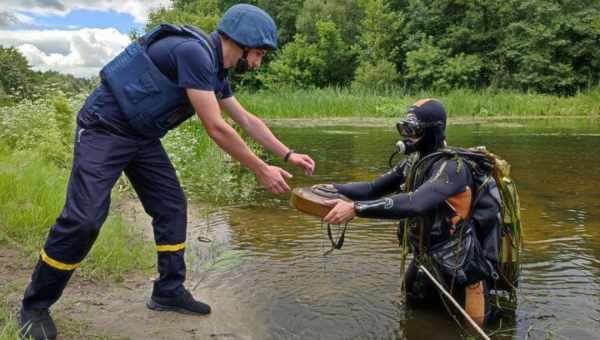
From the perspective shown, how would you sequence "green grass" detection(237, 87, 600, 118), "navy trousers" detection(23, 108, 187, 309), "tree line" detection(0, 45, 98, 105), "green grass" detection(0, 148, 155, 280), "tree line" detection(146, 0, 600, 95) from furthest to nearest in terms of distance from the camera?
"tree line" detection(146, 0, 600, 95) → "green grass" detection(237, 87, 600, 118) → "tree line" detection(0, 45, 98, 105) → "green grass" detection(0, 148, 155, 280) → "navy trousers" detection(23, 108, 187, 309)

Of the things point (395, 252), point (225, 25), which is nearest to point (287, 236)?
point (395, 252)

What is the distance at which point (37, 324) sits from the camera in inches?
117

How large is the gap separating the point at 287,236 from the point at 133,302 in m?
2.27

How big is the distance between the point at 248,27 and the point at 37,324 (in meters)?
1.93

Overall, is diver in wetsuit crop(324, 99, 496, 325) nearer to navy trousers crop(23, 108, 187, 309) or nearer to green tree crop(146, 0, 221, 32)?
navy trousers crop(23, 108, 187, 309)

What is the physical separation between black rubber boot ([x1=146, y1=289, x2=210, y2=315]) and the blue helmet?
1.65 m

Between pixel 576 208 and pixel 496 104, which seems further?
pixel 496 104

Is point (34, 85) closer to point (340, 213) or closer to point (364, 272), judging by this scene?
point (364, 272)

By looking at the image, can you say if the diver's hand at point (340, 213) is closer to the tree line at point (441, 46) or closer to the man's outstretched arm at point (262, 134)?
the man's outstretched arm at point (262, 134)

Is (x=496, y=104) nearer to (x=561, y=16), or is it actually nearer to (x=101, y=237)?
(x=561, y=16)

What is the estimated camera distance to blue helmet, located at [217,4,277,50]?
3111 mm

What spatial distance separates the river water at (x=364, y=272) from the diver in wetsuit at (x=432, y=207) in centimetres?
30

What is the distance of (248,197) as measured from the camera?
24.8 ft

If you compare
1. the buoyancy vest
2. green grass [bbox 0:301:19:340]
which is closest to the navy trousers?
green grass [bbox 0:301:19:340]
